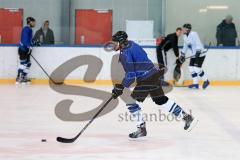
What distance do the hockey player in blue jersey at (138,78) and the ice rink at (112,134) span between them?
0.90 ft

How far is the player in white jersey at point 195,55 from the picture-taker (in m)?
10.3

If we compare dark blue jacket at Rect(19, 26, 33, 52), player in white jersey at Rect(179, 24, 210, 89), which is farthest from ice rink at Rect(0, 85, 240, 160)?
dark blue jacket at Rect(19, 26, 33, 52)

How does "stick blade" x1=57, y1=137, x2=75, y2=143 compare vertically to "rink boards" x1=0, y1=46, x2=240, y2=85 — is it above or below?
below

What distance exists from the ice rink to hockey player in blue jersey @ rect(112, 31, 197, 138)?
0.90 ft

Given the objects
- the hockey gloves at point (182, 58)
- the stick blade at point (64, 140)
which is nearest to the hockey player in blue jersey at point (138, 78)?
the stick blade at point (64, 140)

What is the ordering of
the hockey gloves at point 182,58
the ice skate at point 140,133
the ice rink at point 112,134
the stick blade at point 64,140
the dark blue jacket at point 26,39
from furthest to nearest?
the hockey gloves at point 182,58 → the dark blue jacket at point 26,39 → the ice skate at point 140,133 → the stick blade at point 64,140 → the ice rink at point 112,134

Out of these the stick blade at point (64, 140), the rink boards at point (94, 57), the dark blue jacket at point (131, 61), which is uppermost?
the dark blue jacket at point (131, 61)

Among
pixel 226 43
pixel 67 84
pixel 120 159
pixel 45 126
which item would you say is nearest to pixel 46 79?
pixel 67 84

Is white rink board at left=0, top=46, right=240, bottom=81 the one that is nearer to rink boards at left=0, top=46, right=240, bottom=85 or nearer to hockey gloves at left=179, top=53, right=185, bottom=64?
rink boards at left=0, top=46, right=240, bottom=85

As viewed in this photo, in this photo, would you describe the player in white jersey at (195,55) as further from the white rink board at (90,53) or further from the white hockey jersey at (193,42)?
the white rink board at (90,53)

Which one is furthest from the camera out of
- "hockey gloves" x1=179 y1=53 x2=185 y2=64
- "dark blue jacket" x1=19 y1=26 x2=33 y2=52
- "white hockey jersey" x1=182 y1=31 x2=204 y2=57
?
"hockey gloves" x1=179 y1=53 x2=185 y2=64

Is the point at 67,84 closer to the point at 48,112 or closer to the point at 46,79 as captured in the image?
the point at 46,79

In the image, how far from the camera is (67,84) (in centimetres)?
1084

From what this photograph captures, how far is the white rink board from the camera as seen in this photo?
11.0 meters
